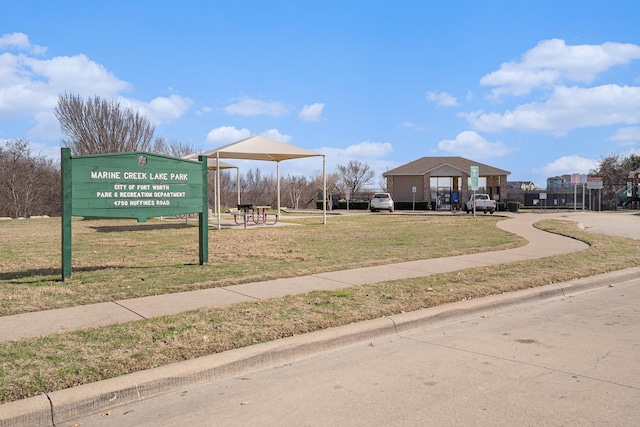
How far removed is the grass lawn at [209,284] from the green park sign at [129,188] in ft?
Answer: 3.56

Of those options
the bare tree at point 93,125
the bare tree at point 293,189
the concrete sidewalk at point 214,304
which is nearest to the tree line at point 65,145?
the bare tree at point 93,125

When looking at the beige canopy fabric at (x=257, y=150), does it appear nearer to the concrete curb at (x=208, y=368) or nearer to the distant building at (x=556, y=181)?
the concrete curb at (x=208, y=368)

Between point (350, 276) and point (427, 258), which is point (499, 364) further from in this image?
point (427, 258)

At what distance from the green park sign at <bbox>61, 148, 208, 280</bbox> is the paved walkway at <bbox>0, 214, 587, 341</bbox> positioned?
94.9 inches

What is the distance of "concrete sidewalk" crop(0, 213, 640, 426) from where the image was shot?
414cm

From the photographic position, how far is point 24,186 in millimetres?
41719

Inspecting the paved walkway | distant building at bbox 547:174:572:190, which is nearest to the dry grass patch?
the paved walkway

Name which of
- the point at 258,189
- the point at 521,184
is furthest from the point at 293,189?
the point at 521,184

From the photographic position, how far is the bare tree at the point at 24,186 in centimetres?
4112

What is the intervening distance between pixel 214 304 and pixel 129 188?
11.8ft

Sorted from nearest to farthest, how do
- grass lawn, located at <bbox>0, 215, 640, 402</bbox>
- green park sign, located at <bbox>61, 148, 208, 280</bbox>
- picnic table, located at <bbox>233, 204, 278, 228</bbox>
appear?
grass lawn, located at <bbox>0, 215, 640, 402</bbox>
green park sign, located at <bbox>61, 148, 208, 280</bbox>
picnic table, located at <bbox>233, 204, 278, 228</bbox>

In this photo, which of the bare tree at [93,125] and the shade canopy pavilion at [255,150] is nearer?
the shade canopy pavilion at [255,150]

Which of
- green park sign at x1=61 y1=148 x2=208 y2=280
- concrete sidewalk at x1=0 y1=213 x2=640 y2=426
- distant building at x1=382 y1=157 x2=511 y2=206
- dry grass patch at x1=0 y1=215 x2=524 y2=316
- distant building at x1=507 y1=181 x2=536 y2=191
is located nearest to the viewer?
concrete sidewalk at x1=0 y1=213 x2=640 y2=426

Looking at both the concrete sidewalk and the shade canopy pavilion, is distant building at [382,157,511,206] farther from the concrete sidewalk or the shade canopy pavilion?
the concrete sidewalk
